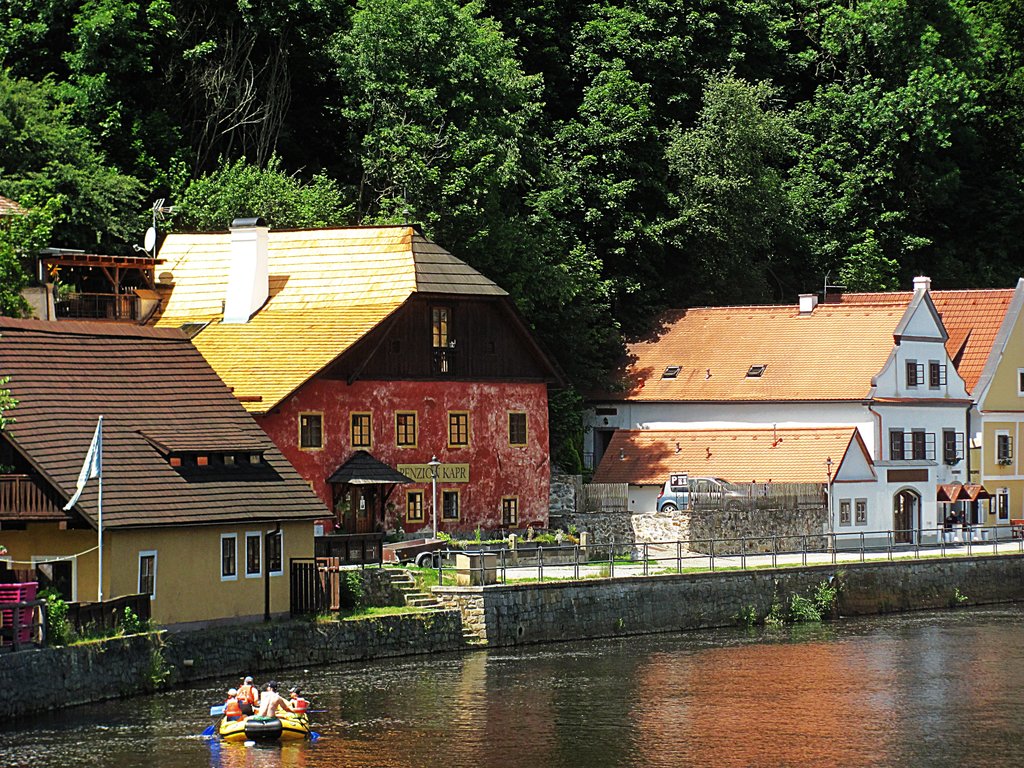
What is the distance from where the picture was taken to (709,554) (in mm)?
67562

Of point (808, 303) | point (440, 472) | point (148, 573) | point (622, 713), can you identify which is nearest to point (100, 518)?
point (148, 573)

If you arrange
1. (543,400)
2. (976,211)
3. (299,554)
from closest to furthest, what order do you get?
(299,554) < (543,400) < (976,211)

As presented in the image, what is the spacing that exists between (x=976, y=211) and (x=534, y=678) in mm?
58820

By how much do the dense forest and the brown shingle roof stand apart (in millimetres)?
8448

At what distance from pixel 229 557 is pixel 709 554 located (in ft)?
62.8

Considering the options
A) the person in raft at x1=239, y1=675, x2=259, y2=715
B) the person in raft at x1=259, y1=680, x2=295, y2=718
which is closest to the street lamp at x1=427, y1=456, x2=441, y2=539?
Answer: the person in raft at x1=239, y1=675, x2=259, y2=715

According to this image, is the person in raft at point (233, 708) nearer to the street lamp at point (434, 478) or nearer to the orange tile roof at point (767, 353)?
the street lamp at point (434, 478)

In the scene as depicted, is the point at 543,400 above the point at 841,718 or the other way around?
above

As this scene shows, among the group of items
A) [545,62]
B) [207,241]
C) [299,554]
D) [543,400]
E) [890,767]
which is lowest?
[890,767]

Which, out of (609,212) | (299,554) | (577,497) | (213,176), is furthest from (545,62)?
(299,554)

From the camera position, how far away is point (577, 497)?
76.6m

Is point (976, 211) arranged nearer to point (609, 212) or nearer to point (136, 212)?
point (609, 212)

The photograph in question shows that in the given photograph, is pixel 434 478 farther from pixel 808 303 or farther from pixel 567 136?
pixel 567 136

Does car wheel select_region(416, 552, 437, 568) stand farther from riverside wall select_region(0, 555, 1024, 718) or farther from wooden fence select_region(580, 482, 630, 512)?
wooden fence select_region(580, 482, 630, 512)
